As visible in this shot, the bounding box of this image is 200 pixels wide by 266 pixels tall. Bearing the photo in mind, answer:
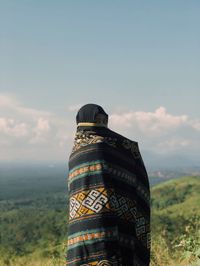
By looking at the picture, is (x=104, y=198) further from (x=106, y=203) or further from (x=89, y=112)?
(x=89, y=112)

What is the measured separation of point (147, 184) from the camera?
3947 millimetres

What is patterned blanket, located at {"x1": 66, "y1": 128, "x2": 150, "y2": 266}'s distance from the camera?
3.49 meters

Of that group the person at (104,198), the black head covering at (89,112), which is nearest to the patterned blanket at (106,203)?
the person at (104,198)

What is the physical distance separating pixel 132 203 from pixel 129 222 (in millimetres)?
159

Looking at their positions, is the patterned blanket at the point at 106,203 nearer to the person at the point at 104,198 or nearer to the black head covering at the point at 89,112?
the person at the point at 104,198

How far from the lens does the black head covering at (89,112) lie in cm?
380

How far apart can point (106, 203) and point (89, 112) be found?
796 mm

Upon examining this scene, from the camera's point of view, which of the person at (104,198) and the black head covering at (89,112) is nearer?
the person at (104,198)

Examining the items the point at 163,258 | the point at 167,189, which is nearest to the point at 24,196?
the point at 167,189

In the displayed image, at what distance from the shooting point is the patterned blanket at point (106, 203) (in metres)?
3.49

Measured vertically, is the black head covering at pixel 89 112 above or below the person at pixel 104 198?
above

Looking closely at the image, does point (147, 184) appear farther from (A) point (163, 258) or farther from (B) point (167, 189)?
(B) point (167, 189)

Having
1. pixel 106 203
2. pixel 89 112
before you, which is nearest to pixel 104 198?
pixel 106 203

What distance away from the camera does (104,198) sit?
352 centimetres
